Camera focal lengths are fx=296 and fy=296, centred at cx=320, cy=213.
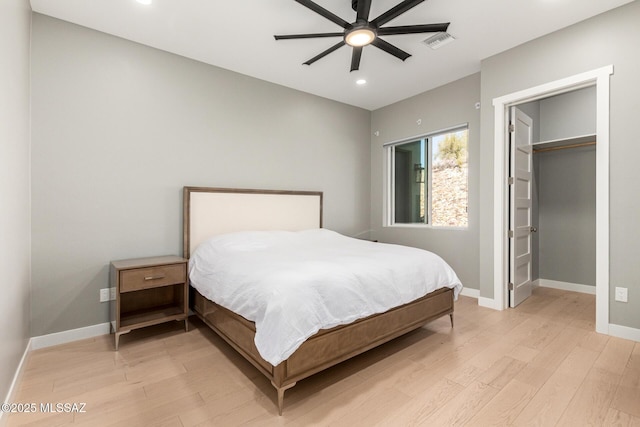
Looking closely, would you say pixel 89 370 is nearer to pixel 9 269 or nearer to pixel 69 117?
pixel 9 269

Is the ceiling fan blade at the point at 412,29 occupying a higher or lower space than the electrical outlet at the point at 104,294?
higher

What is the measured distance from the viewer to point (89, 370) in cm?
210

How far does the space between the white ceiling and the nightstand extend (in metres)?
2.13

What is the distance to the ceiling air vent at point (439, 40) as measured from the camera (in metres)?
2.84

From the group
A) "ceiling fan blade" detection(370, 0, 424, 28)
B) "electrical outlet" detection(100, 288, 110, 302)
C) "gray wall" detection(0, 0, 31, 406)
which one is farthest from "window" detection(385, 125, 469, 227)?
"gray wall" detection(0, 0, 31, 406)

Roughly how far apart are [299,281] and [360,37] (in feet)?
6.28

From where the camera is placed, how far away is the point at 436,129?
4117mm

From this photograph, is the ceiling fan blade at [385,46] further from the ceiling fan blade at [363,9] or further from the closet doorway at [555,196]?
the closet doorway at [555,196]

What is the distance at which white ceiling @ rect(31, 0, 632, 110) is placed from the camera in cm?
243

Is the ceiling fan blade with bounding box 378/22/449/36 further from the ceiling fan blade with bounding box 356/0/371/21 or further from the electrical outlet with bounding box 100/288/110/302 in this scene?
the electrical outlet with bounding box 100/288/110/302

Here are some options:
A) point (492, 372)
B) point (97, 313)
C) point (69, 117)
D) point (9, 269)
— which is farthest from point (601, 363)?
point (69, 117)

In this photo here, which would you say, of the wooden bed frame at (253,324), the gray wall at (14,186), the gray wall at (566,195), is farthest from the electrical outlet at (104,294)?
the gray wall at (566,195)

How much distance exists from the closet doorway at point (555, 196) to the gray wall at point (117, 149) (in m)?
3.02

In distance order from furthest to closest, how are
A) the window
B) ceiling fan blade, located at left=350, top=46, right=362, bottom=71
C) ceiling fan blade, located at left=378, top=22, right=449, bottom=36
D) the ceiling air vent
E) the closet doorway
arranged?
1. the window
2. the closet doorway
3. the ceiling air vent
4. ceiling fan blade, located at left=350, top=46, right=362, bottom=71
5. ceiling fan blade, located at left=378, top=22, right=449, bottom=36
